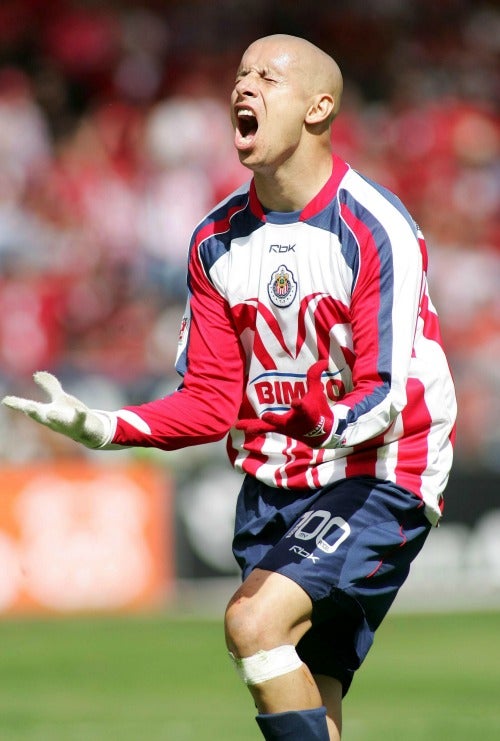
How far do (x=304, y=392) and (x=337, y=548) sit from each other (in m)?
0.55

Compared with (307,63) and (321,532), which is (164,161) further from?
(321,532)

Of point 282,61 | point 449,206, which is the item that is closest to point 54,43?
point 449,206

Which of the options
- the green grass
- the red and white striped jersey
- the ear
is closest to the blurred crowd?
the green grass

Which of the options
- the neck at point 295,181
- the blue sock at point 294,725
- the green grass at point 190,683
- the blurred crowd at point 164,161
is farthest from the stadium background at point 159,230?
the blue sock at point 294,725

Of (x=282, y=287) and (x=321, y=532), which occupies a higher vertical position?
(x=282, y=287)

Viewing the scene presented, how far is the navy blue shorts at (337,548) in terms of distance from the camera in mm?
4324

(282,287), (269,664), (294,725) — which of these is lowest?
(294,725)

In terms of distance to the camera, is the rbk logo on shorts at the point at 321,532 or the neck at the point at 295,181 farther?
the neck at the point at 295,181

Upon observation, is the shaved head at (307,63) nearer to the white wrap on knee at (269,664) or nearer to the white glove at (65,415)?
the white glove at (65,415)

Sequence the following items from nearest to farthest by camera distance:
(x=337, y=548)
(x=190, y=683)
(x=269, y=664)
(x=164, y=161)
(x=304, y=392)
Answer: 1. (x=269, y=664)
2. (x=337, y=548)
3. (x=304, y=392)
4. (x=190, y=683)
5. (x=164, y=161)

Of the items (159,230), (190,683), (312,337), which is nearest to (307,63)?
(312,337)

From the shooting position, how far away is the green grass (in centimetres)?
697

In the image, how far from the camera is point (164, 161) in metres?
14.1

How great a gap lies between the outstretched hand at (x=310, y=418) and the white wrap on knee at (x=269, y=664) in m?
0.62
